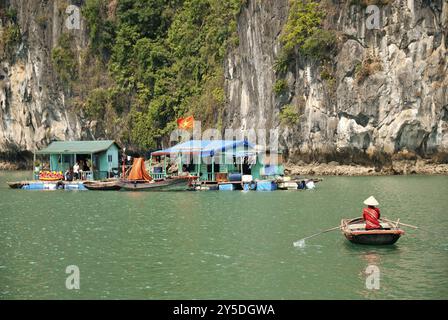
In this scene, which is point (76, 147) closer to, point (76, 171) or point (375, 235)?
point (76, 171)

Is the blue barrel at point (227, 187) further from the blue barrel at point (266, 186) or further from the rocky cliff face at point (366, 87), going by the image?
the rocky cliff face at point (366, 87)

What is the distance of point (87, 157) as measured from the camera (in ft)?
164

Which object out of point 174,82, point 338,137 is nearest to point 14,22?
point 174,82

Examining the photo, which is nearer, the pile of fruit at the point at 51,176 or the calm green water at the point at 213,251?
the calm green water at the point at 213,251

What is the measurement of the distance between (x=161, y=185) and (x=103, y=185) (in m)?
4.25

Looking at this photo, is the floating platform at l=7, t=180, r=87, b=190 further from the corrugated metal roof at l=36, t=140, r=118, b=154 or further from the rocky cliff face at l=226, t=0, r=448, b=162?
the rocky cliff face at l=226, t=0, r=448, b=162

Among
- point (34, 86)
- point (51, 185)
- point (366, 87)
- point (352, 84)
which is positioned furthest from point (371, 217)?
point (34, 86)

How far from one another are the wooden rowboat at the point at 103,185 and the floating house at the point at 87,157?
3.75 m

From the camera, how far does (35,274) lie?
16922 millimetres

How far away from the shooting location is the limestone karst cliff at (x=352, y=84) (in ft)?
169

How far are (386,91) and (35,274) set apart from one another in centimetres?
4073

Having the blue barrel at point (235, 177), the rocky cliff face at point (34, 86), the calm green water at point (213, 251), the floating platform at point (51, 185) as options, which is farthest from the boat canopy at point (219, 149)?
the rocky cliff face at point (34, 86)

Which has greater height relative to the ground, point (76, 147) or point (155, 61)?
point (155, 61)
